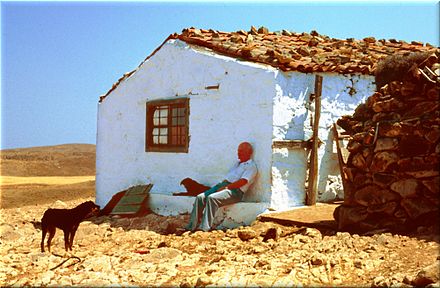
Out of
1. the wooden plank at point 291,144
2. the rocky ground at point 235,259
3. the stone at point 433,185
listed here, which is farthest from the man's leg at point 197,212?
the stone at point 433,185

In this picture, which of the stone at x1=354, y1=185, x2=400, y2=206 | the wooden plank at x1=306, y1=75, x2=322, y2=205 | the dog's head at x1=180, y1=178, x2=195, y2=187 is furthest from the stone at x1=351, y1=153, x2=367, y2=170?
the dog's head at x1=180, y1=178, x2=195, y2=187

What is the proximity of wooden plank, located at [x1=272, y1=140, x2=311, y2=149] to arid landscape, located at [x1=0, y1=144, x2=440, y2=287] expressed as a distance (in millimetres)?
1557

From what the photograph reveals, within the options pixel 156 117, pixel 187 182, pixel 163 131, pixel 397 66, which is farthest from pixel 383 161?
pixel 156 117

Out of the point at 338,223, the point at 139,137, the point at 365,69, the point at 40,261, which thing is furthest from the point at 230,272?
the point at 139,137

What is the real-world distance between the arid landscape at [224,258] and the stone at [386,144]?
1.24 metres

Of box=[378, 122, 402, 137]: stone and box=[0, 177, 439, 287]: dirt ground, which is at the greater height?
box=[378, 122, 402, 137]: stone

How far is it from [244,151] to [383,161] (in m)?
2.88

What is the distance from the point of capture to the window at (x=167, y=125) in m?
10.9

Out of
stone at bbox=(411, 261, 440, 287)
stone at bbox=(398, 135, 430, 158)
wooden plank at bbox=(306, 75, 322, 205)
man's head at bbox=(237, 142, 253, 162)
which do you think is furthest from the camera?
wooden plank at bbox=(306, 75, 322, 205)

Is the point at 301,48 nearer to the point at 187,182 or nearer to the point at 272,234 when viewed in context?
the point at 187,182

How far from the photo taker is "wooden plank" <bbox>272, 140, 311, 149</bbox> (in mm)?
8881

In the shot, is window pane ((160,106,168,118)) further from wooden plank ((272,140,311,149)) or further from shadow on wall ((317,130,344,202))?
shadow on wall ((317,130,344,202))

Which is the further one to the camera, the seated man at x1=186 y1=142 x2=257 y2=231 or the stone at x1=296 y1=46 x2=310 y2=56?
the stone at x1=296 y1=46 x2=310 y2=56

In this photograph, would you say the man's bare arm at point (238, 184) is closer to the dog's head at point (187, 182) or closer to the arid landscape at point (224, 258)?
the arid landscape at point (224, 258)
